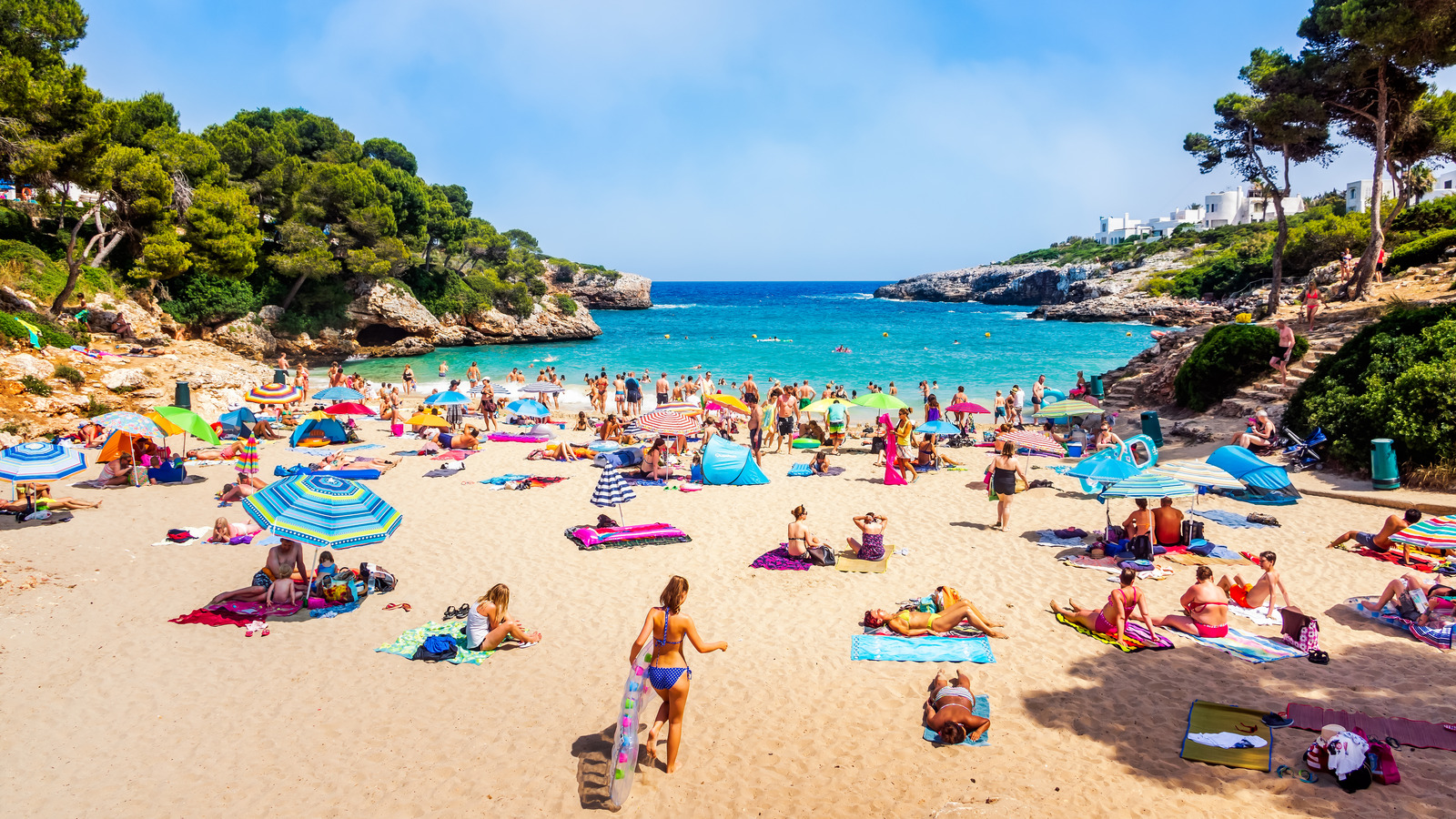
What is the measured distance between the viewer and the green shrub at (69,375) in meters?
16.8

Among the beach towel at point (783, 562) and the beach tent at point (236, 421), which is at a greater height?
the beach tent at point (236, 421)

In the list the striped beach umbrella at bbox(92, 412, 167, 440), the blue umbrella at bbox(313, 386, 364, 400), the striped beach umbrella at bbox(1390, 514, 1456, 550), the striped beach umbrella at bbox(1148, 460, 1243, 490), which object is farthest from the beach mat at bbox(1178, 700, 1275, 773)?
the blue umbrella at bbox(313, 386, 364, 400)

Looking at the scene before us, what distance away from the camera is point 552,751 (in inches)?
218

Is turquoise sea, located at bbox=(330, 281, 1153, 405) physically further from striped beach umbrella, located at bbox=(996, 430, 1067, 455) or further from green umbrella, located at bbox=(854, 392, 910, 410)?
striped beach umbrella, located at bbox=(996, 430, 1067, 455)

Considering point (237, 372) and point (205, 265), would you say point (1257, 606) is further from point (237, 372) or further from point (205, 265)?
point (205, 265)

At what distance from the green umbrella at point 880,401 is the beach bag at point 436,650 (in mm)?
10822

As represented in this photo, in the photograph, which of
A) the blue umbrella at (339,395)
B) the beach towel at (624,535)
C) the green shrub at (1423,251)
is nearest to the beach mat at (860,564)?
the beach towel at (624,535)

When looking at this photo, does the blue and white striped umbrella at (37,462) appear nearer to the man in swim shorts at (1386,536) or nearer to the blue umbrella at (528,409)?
the blue umbrella at (528,409)

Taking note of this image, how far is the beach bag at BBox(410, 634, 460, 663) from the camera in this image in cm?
698

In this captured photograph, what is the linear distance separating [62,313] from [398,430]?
13.9 meters

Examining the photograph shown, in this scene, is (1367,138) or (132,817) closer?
(132,817)

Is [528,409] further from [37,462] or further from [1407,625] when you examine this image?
[1407,625]

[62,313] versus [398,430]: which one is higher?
[62,313]

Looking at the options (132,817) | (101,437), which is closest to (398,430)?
(101,437)
